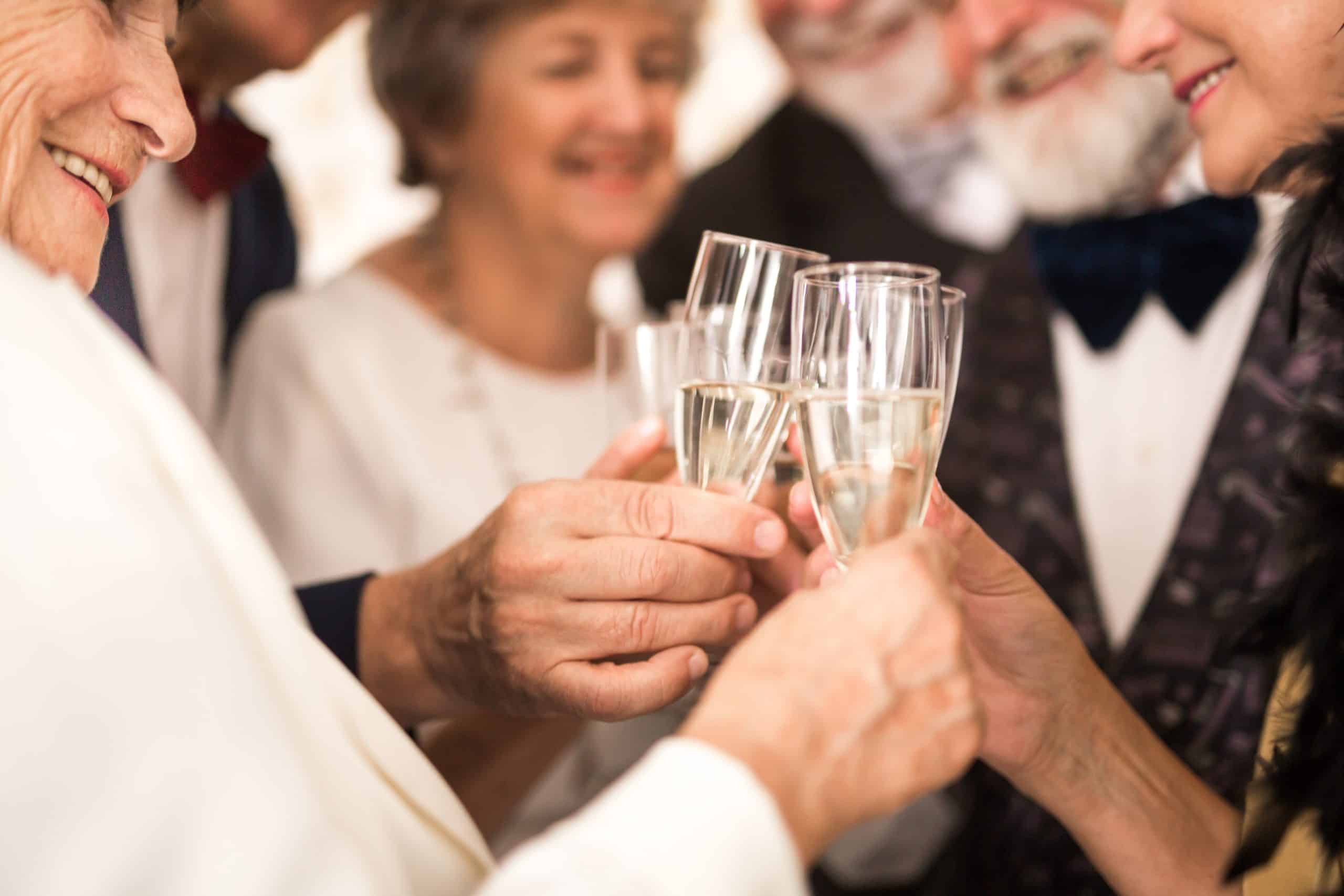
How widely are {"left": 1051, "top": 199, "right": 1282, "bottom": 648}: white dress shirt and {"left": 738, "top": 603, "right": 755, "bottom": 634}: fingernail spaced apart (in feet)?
3.34

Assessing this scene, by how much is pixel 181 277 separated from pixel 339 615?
2.98 ft

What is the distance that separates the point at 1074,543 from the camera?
5.93 feet

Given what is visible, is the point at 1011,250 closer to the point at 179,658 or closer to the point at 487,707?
the point at 487,707

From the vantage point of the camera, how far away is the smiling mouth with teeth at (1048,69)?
222cm

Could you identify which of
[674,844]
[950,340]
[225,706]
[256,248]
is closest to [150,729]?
[225,706]

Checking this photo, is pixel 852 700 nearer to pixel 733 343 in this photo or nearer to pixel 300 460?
pixel 733 343

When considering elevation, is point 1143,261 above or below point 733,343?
below

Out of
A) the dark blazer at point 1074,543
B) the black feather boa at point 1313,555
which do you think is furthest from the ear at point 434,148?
the black feather boa at point 1313,555

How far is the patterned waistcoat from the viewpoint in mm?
1606

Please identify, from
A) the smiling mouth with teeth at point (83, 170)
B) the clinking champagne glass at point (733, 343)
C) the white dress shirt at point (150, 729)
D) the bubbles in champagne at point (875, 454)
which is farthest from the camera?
the clinking champagne glass at point (733, 343)

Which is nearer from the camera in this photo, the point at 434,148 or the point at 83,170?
the point at 83,170

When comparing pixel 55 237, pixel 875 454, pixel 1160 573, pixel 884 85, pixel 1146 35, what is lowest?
pixel 1160 573

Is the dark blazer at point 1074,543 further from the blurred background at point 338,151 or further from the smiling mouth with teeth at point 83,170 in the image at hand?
the blurred background at point 338,151

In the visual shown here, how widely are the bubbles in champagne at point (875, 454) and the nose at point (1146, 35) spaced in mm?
747
